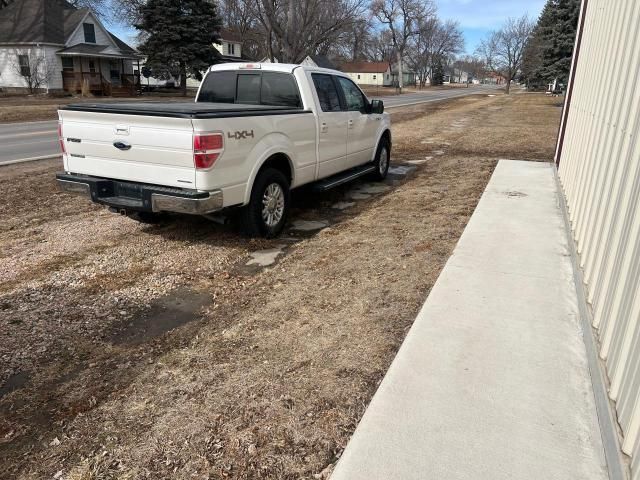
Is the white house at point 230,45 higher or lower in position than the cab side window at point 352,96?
higher

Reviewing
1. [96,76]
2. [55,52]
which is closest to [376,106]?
[55,52]

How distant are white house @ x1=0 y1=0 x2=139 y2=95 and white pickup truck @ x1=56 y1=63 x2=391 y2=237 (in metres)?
34.3

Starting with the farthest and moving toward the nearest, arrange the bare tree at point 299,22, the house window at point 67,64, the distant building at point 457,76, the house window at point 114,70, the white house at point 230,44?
1. the distant building at point 457,76
2. the white house at point 230,44
3. the house window at point 114,70
4. the house window at point 67,64
5. the bare tree at point 299,22

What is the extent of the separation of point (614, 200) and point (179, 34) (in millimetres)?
41276

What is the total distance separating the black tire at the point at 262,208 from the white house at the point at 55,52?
35.2 metres

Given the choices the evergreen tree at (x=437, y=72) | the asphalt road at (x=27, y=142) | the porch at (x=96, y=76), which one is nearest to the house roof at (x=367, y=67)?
the evergreen tree at (x=437, y=72)

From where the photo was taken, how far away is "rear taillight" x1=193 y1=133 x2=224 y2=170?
4793 mm

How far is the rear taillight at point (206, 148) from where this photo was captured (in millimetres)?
4793

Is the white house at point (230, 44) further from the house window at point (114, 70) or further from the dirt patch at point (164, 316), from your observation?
the dirt patch at point (164, 316)

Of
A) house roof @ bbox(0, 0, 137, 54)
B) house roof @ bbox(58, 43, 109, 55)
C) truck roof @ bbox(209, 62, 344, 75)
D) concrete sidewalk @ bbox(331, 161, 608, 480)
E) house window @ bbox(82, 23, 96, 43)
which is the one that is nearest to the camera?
concrete sidewalk @ bbox(331, 161, 608, 480)

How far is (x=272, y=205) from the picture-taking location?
6.08 metres

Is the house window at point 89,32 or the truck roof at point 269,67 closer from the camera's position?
the truck roof at point 269,67

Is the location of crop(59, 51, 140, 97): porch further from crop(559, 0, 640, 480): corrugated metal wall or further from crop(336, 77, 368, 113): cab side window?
crop(559, 0, 640, 480): corrugated metal wall

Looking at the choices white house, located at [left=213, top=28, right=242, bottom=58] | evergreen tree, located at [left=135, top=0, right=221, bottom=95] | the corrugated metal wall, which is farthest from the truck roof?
white house, located at [left=213, top=28, right=242, bottom=58]
